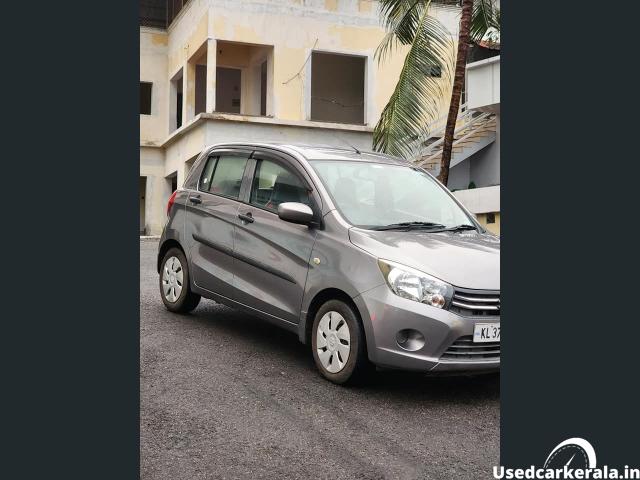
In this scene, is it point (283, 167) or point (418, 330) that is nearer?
point (418, 330)

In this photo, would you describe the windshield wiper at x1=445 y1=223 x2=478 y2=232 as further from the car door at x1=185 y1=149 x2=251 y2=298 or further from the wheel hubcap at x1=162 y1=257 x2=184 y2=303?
the wheel hubcap at x1=162 y1=257 x2=184 y2=303

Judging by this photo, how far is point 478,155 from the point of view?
2245 cm

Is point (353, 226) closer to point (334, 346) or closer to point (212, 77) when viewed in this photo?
point (334, 346)

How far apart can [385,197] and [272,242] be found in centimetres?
99

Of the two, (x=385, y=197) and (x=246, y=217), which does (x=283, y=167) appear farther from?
(x=385, y=197)

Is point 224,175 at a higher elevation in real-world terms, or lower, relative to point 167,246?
higher

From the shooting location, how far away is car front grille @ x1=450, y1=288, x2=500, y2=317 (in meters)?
5.27

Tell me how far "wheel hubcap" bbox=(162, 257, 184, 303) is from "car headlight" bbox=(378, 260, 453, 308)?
2.97 m

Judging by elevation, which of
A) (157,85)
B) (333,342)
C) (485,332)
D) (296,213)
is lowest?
(333,342)

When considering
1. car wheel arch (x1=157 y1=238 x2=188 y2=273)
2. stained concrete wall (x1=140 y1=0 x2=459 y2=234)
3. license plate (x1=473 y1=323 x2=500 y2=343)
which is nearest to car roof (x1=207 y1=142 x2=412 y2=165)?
car wheel arch (x1=157 y1=238 x2=188 y2=273)

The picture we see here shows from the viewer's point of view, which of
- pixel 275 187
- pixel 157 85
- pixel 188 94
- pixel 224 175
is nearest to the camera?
pixel 275 187

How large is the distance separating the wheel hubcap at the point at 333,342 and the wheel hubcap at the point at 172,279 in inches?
92.2

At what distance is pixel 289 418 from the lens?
4.98 m

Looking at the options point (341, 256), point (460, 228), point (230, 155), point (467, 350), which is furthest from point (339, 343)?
point (230, 155)
